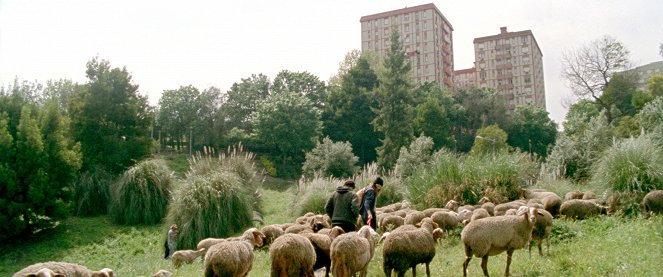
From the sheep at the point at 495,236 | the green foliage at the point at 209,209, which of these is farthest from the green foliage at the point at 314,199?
the sheep at the point at 495,236

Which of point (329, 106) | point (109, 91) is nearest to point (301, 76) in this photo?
point (329, 106)

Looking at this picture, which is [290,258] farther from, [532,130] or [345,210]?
[532,130]

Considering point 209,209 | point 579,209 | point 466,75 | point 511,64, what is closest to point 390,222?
point 579,209

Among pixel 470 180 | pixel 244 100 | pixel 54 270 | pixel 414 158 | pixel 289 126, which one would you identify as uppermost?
pixel 244 100

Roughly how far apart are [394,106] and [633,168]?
3149 cm

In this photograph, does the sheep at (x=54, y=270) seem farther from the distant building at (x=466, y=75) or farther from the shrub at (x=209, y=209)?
the distant building at (x=466, y=75)

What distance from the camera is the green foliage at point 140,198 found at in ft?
72.0

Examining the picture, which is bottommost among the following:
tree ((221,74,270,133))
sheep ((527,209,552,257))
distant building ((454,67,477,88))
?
sheep ((527,209,552,257))

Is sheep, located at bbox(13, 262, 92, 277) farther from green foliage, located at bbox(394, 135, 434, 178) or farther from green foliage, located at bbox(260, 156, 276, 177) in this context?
green foliage, located at bbox(260, 156, 276, 177)

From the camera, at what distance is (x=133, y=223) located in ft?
72.1

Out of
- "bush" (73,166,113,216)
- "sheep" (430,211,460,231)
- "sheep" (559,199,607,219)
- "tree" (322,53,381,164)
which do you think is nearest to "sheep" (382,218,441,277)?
"sheep" (430,211,460,231)

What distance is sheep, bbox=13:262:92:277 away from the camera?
23.3ft

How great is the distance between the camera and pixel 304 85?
55750 millimetres

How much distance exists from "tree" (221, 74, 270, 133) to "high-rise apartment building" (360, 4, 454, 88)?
2871cm
